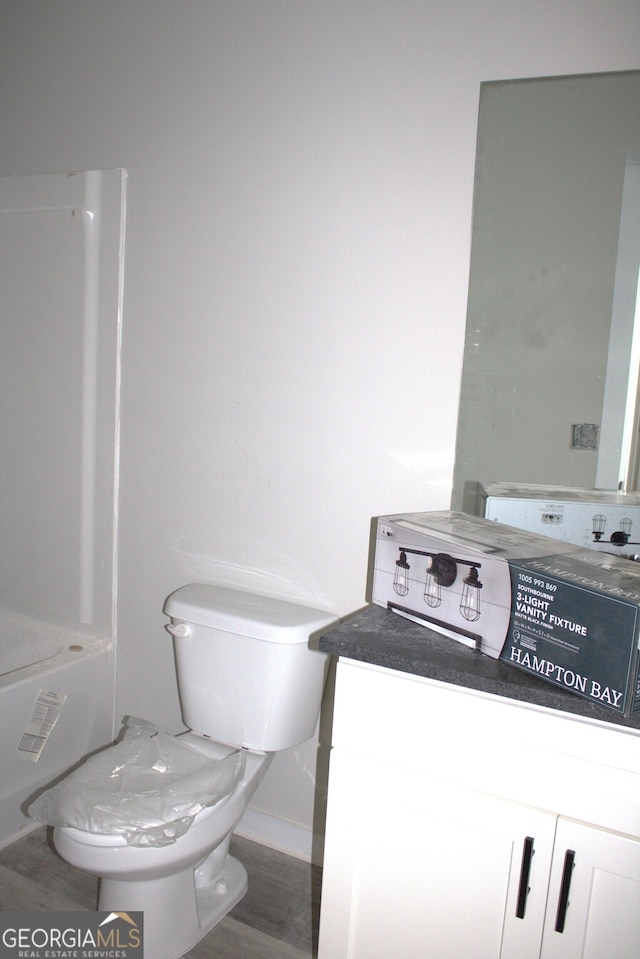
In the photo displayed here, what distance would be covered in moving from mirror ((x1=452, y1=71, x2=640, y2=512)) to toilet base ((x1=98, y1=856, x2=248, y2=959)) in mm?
1075

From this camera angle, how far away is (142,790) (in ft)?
5.01

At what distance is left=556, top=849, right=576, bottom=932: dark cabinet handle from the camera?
1028mm

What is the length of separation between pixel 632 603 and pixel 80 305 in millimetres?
1732

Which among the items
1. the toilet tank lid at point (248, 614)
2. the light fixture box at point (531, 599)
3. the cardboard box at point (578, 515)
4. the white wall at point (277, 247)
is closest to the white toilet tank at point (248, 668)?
the toilet tank lid at point (248, 614)

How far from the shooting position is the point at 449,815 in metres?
1.11

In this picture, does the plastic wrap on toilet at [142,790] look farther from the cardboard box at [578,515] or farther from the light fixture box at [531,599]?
the cardboard box at [578,515]

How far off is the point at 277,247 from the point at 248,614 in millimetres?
916

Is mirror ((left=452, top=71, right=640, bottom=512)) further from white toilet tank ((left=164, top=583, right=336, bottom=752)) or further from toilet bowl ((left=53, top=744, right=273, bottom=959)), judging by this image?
toilet bowl ((left=53, top=744, right=273, bottom=959))

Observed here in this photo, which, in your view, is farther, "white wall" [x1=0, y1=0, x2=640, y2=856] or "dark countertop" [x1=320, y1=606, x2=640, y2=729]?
"white wall" [x1=0, y1=0, x2=640, y2=856]

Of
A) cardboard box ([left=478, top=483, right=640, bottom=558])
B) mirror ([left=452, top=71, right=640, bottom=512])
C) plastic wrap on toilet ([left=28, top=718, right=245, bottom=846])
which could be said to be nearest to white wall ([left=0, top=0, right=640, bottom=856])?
mirror ([left=452, top=71, right=640, bottom=512])

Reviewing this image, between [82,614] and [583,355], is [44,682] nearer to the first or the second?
[82,614]

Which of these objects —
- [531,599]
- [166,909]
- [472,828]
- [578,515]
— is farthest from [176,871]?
[578,515]

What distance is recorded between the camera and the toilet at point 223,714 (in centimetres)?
154

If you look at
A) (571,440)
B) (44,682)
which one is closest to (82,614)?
(44,682)
